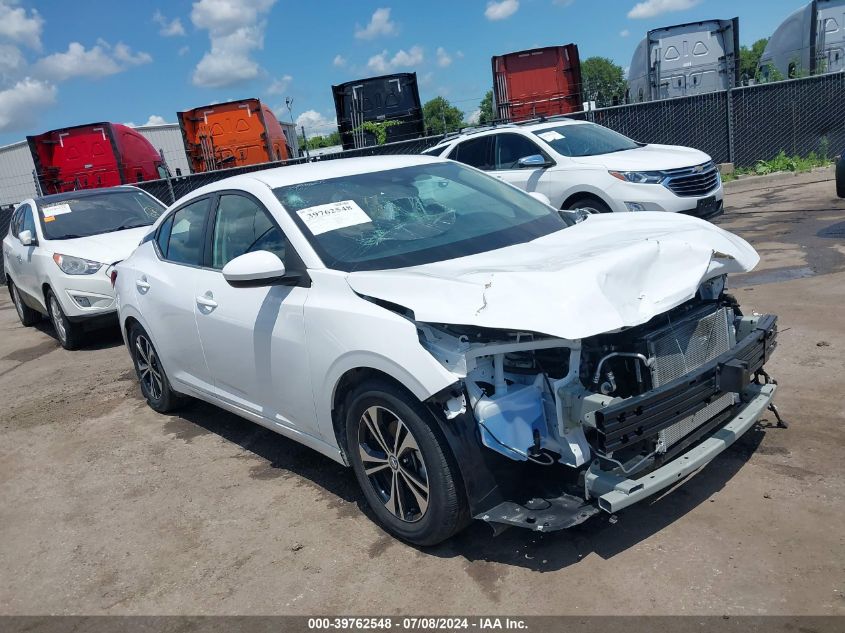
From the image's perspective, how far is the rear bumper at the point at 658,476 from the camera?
9.53ft

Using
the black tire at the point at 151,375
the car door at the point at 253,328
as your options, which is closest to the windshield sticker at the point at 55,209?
the black tire at the point at 151,375

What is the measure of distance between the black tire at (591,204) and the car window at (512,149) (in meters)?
0.96

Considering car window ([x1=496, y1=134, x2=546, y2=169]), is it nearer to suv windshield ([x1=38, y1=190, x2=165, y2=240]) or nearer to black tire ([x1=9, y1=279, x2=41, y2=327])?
suv windshield ([x1=38, y1=190, x2=165, y2=240])

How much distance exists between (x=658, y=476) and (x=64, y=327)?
7.55 metres

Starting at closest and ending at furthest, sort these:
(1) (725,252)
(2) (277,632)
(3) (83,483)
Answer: (2) (277,632), (1) (725,252), (3) (83,483)

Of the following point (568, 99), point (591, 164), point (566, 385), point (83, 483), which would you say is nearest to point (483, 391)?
point (566, 385)

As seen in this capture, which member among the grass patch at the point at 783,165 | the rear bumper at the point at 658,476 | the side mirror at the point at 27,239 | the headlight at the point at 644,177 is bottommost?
the grass patch at the point at 783,165

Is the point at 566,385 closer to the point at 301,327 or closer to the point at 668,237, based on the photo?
the point at 668,237

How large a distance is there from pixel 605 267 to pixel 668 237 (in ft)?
1.96

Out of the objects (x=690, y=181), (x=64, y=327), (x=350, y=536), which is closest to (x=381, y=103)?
(x=690, y=181)

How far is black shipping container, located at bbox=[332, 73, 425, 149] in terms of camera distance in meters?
18.4

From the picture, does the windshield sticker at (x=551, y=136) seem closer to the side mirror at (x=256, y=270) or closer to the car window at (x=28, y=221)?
the car window at (x=28, y=221)

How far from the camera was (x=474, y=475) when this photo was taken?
3.04 m

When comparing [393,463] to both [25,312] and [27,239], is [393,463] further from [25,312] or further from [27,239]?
[25,312]
